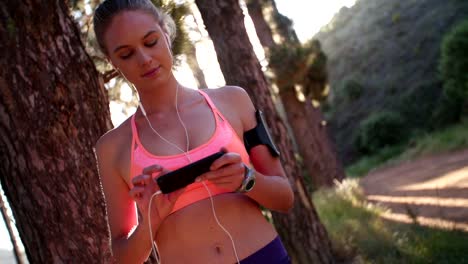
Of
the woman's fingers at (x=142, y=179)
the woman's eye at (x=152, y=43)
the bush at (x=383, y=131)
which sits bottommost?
the bush at (x=383, y=131)

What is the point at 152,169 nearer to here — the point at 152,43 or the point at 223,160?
the point at 223,160

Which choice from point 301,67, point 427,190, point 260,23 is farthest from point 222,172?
point 260,23

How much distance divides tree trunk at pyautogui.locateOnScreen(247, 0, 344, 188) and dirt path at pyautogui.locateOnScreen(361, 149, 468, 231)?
48.2 inches

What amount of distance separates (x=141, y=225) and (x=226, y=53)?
473 centimetres

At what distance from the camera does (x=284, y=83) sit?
43.0 feet

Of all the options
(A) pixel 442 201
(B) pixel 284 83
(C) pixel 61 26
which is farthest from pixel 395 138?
(C) pixel 61 26

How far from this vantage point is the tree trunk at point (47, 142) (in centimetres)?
320

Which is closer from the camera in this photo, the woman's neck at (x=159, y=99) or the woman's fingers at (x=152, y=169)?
the woman's fingers at (x=152, y=169)

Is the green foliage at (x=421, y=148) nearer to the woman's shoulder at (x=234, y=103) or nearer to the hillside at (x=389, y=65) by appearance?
the hillside at (x=389, y=65)

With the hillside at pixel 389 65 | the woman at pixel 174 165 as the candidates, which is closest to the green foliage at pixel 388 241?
the woman at pixel 174 165

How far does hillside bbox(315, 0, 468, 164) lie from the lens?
25827 mm

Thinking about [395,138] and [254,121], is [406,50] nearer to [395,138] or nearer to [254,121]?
[395,138]

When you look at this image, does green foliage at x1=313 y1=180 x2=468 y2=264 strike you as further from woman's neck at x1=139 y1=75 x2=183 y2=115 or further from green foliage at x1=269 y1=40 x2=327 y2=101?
green foliage at x1=269 y1=40 x2=327 y2=101

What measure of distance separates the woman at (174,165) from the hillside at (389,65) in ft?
75.1
